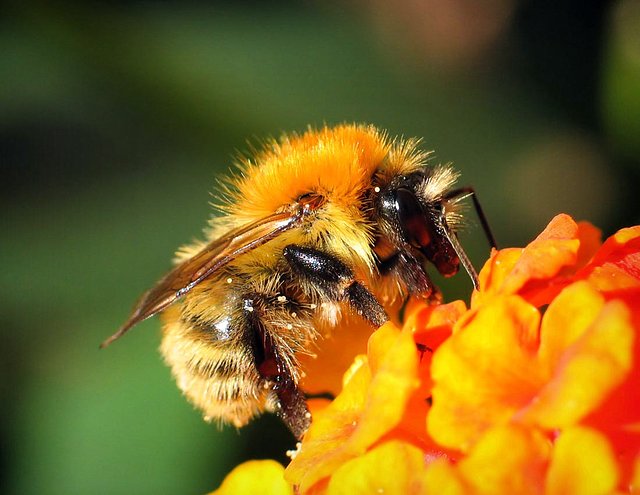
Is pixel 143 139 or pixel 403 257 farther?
pixel 143 139

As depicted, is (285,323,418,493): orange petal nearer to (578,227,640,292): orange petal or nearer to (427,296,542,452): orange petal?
(427,296,542,452): orange petal

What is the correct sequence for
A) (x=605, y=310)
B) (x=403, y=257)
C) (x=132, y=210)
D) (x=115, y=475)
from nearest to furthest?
1. (x=605, y=310)
2. (x=403, y=257)
3. (x=115, y=475)
4. (x=132, y=210)

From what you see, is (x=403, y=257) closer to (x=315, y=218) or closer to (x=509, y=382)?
(x=315, y=218)

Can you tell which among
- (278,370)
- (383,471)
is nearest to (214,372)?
(278,370)

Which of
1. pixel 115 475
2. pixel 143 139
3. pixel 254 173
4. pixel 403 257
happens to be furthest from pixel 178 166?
pixel 403 257

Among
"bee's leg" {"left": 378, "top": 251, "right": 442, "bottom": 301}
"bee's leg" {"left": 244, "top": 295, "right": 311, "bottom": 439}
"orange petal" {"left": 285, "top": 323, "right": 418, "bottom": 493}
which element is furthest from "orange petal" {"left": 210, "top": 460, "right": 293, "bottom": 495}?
"bee's leg" {"left": 378, "top": 251, "right": 442, "bottom": 301}

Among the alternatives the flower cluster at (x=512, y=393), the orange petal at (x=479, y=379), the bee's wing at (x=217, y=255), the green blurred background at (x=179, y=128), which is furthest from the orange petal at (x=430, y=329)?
the green blurred background at (x=179, y=128)

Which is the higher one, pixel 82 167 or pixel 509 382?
pixel 82 167

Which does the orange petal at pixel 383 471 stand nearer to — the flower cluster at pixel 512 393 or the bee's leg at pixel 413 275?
the flower cluster at pixel 512 393

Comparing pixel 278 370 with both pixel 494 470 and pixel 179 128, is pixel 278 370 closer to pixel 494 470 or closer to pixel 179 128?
pixel 494 470
